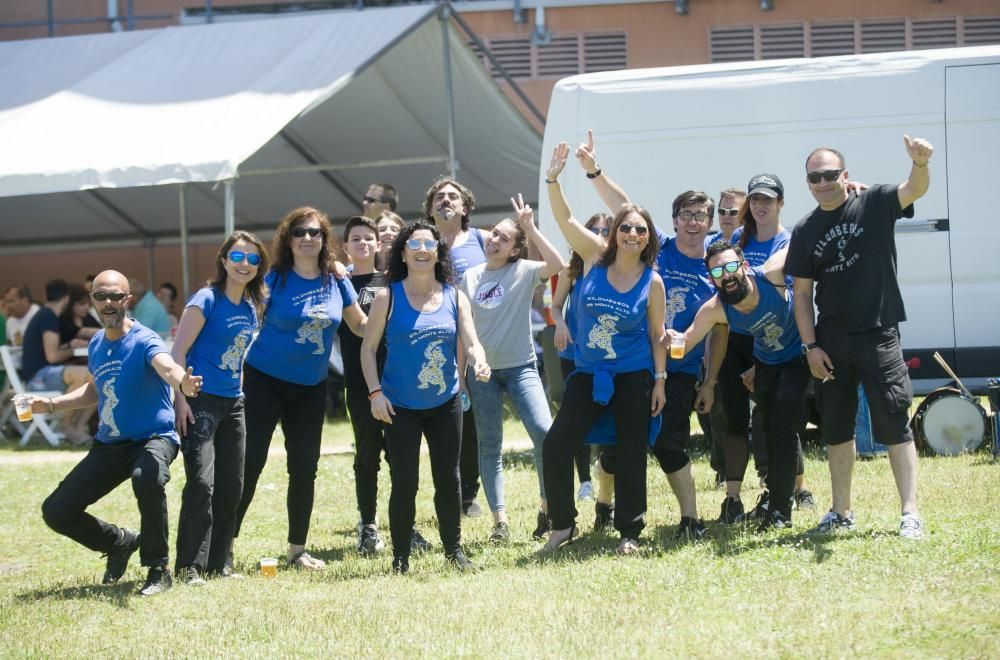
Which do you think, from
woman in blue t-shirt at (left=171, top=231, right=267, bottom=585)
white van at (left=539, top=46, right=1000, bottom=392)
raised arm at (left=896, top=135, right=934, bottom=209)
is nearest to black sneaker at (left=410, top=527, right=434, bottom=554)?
woman in blue t-shirt at (left=171, top=231, right=267, bottom=585)

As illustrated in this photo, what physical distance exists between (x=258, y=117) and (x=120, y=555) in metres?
6.88

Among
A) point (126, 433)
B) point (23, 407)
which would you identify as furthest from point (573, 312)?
point (23, 407)

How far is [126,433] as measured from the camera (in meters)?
6.14

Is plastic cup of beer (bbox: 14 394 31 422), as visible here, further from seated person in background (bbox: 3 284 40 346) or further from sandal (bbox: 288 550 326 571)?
seated person in background (bbox: 3 284 40 346)

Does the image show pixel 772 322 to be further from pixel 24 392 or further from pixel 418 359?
pixel 24 392

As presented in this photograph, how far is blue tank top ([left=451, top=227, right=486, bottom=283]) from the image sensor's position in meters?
7.41

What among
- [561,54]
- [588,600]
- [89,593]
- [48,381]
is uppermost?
[561,54]

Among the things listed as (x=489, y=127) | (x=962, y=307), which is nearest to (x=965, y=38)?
(x=489, y=127)

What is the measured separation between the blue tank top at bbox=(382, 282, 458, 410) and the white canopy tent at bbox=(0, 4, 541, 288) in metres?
6.06

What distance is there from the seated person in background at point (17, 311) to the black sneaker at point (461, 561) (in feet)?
31.3

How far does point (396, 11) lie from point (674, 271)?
7719mm

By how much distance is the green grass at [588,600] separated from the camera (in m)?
4.70

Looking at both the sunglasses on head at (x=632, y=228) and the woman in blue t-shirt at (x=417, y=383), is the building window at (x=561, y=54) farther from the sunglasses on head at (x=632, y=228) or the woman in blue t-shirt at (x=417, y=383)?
the woman in blue t-shirt at (x=417, y=383)

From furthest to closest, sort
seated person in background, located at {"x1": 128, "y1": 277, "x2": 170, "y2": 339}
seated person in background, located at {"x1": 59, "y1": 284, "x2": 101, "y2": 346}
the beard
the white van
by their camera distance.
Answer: seated person in background, located at {"x1": 128, "y1": 277, "x2": 170, "y2": 339} < seated person in background, located at {"x1": 59, "y1": 284, "x2": 101, "y2": 346} < the white van < the beard
